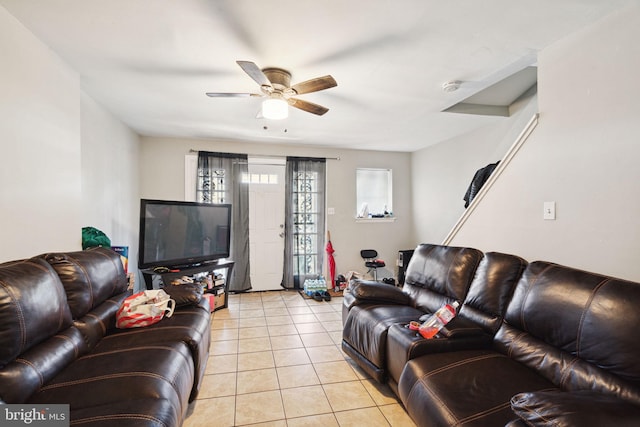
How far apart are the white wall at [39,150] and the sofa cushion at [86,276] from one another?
0.87ft

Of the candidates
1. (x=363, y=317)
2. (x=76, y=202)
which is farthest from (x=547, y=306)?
(x=76, y=202)

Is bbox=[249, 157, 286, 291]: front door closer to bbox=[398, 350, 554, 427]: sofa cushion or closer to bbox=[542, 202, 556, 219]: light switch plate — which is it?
bbox=[398, 350, 554, 427]: sofa cushion

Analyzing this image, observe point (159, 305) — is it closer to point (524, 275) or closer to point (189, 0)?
point (189, 0)

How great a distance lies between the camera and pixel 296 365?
242 cm

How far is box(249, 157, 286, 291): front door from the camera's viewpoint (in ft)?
15.3

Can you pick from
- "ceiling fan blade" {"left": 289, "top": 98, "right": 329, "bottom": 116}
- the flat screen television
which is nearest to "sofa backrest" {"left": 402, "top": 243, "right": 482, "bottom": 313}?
"ceiling fan blade" {"left": 289, "top": 98, "right": 329, "bottom": 116}

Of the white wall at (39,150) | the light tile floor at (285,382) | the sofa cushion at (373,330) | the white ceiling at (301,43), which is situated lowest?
the light tile floor at (285,382)

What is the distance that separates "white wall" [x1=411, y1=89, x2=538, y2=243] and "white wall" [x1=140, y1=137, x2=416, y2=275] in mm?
264

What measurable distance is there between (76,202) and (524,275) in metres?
3.26

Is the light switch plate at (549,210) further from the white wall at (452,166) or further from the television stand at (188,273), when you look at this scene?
the television stand at (188,273)

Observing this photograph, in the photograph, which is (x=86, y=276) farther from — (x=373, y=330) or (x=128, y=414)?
(x=373, y=330)

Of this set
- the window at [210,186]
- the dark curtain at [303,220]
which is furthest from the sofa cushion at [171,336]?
the dark curtain at [303,220]

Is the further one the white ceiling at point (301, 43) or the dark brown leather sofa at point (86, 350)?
the white ceiling at point (301, 43)

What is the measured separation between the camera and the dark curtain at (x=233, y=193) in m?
4.32
